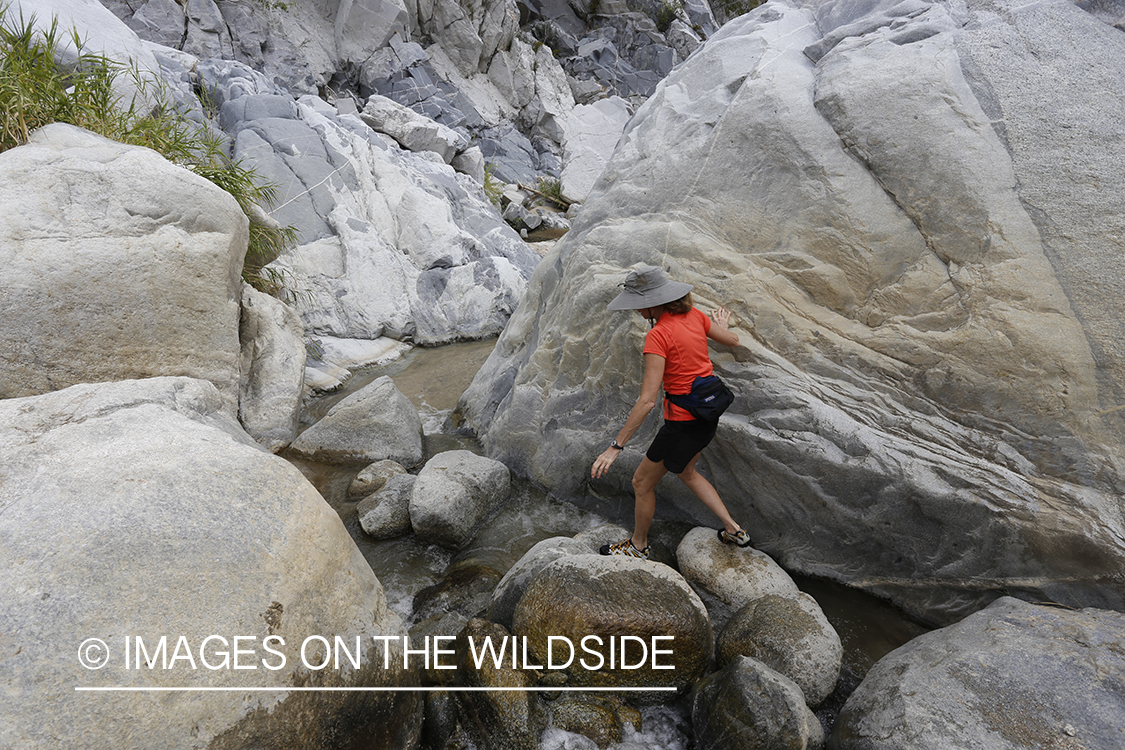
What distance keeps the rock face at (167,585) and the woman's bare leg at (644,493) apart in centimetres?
175

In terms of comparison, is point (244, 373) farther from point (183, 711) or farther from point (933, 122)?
point (933, 122)

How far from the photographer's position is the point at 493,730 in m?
2.52

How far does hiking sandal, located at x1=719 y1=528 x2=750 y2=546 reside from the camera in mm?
3591

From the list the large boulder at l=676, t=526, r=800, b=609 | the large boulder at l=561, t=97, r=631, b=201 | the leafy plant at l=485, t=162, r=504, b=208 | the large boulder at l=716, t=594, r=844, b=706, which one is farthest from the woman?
the large boulder at l=561, t=97, r=631, b=201

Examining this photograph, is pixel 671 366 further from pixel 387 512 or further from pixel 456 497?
pixel 387 512

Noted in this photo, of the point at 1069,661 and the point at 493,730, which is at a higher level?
the point at 1069,661

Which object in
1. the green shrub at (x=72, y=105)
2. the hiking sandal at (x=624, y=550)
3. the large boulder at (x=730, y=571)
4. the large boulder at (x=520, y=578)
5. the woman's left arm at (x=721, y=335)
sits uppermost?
the green shrub at (x=72, y=105)

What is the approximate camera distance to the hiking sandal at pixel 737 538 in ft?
11.8

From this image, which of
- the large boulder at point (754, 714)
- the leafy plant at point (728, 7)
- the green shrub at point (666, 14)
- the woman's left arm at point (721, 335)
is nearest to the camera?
the large boulder at point (754, 714)

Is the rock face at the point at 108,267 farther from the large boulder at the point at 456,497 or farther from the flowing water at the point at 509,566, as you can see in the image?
the large boulder at the point at 456,497

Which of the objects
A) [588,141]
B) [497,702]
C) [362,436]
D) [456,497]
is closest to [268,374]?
[362,436]

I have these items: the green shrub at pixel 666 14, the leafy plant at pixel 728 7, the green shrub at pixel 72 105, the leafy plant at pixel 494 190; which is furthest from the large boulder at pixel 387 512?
the leafy plant at pixel 728 7

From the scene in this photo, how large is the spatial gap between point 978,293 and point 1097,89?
1.30 meters

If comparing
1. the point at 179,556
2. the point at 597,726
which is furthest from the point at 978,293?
the point at 179,556
